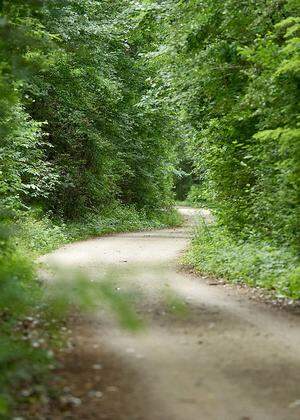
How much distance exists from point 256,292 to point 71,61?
610 inches

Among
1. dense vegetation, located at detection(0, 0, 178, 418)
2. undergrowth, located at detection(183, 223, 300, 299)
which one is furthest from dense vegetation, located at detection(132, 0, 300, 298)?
dense vegetation, located at detection(0, 0, 178, 418)

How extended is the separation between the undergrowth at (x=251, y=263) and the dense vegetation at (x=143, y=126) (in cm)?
4

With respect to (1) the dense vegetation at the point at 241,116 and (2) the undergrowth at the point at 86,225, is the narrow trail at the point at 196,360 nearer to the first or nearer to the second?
(1) the dense vegetation at the point at 241,116

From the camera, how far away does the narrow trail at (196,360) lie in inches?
222

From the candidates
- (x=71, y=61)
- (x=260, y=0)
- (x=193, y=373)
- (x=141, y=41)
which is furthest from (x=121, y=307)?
(x=141, y=41)

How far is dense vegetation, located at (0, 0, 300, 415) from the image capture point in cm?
1019

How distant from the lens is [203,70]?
1521 centimetres

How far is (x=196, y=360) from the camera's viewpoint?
702 centimetres

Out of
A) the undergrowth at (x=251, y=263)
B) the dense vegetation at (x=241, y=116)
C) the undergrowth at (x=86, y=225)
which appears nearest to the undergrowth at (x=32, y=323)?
the undergrowth at (x=86, y=225)

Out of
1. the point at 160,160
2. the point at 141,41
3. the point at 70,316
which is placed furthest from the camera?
the point at 160,160

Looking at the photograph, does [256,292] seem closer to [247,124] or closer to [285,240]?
[285,240]

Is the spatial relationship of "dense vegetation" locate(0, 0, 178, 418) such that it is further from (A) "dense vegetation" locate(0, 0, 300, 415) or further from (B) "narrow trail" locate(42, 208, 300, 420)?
(B) "narrow trail" locate(42, 208, 300, 420)

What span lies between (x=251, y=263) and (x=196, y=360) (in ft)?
19.1

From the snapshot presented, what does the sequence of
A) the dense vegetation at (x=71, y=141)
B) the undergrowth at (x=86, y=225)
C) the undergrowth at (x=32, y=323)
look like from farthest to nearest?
1. the undergrowth at (x=86, y=225)
2. the dense vegetation at (x=71, y=141)
3. the undergrowth at (x=32, y=323)
